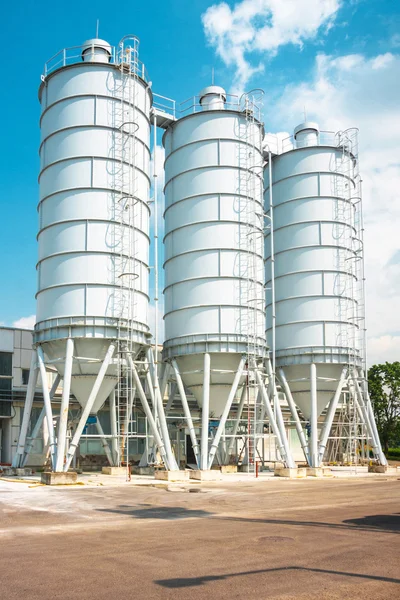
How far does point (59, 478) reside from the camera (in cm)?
2427

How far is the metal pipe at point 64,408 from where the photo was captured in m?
25.4

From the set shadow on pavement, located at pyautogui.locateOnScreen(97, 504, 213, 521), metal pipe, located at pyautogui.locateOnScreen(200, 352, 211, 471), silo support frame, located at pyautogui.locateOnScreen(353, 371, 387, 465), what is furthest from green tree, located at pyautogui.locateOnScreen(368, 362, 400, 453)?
shadow on pavement, located at pyautogui.locateOnScreen(97, 504, 213, 521)

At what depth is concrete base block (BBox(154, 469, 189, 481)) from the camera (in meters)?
26.7

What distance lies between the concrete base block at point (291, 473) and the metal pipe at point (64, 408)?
10.8 meters

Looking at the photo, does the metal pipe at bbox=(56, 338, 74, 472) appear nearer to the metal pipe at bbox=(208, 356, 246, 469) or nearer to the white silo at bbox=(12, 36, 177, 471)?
the white silo at bbox=(12, 36, 177, 471)

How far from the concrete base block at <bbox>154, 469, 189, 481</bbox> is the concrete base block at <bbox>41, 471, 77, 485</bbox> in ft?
13.2

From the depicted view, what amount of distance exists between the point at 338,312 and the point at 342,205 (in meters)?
6.35

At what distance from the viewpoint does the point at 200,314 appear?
3139 centimetres

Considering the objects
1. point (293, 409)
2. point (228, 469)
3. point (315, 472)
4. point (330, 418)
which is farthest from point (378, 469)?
point (228, 469)

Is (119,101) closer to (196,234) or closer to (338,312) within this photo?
(196,234)

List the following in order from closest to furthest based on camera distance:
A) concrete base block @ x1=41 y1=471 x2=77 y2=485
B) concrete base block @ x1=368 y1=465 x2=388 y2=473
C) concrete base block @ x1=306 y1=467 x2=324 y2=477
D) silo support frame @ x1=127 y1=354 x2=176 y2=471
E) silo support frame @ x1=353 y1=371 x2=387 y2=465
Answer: concrete base block @ x1=41 y1=471 x2=77 y2=485 < silo support frame @ x1=127 y1=354 x2=176 y2=471 < concrete base block @ x1=306 y1=467 x2=324 y2=477 < concrete base block @ x1=368 y1=465 x2=388 y2=473 < silo support frame @ x1=353 y1=371 x2=387 y2=465

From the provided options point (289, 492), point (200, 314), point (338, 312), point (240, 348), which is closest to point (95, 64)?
point (200, 314)

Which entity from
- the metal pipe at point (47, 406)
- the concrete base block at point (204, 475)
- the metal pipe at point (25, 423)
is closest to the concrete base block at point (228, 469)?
the concrete base block at point (204, 475)

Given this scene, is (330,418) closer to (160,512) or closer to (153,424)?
(153,424)
